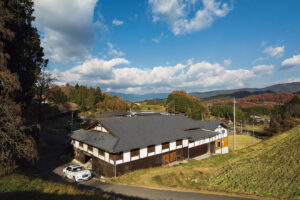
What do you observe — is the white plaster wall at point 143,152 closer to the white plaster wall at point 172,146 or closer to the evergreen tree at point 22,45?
the white plaster wall at point 172,146

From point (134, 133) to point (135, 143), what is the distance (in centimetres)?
211

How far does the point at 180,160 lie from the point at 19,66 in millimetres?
23001

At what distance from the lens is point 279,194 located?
40.5 ft

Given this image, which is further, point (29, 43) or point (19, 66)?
point (29, 43)

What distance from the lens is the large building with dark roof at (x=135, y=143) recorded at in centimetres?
1781

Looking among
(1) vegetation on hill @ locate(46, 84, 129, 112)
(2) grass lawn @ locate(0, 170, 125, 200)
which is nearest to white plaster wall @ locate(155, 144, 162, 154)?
(2) grass lawn @ locate(0, 170, 125, 200)

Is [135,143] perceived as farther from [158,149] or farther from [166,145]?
[166,145]

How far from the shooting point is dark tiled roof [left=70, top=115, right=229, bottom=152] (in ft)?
59.7

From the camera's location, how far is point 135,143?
1848 cm

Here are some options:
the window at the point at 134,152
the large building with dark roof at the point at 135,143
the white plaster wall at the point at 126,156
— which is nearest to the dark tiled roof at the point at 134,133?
the large building with dark roof at the point at 135,143

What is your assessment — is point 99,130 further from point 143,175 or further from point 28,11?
point 28,11

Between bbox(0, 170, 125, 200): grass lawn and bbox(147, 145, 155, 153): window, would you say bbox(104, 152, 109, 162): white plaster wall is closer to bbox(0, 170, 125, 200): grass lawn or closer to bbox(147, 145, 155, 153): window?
bbox(147, 145, 155, 153): window

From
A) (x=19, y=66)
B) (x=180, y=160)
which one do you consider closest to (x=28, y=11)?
(x=19, y=66)

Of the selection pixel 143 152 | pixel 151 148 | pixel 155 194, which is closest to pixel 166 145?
pixel 151 148
